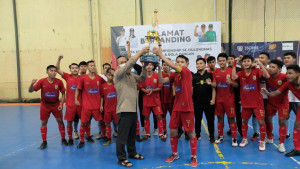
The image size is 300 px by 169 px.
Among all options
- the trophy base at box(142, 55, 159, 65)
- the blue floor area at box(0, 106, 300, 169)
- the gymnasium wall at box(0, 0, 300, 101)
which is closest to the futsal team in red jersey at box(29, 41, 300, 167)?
the blue floor area at box(0, 106, 300, 169)

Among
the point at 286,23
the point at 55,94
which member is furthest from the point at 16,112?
the point at 286,23

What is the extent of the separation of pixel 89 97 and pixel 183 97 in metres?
2.22

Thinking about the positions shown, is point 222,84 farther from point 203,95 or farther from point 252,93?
point 252,93

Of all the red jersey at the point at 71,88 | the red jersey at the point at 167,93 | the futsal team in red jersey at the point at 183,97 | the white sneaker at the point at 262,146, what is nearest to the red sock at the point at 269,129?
the futsal team in red jersey at the point at 183,97

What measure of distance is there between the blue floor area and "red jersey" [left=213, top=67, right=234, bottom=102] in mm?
998

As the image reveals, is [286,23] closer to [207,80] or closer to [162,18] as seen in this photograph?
[162,18]

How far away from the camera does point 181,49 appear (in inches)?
387

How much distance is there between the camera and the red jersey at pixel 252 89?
4.52m

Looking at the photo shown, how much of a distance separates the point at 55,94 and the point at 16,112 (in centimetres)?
543

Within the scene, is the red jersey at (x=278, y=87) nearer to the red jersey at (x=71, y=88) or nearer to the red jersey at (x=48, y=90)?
the red jersey at (x=71, y=88)

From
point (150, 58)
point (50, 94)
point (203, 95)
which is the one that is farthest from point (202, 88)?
point (50, 94)

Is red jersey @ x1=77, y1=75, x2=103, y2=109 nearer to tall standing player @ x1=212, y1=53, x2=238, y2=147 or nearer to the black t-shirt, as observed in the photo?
the black t-shirt

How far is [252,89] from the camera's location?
4531mm

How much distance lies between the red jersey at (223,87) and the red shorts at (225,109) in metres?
0.09
